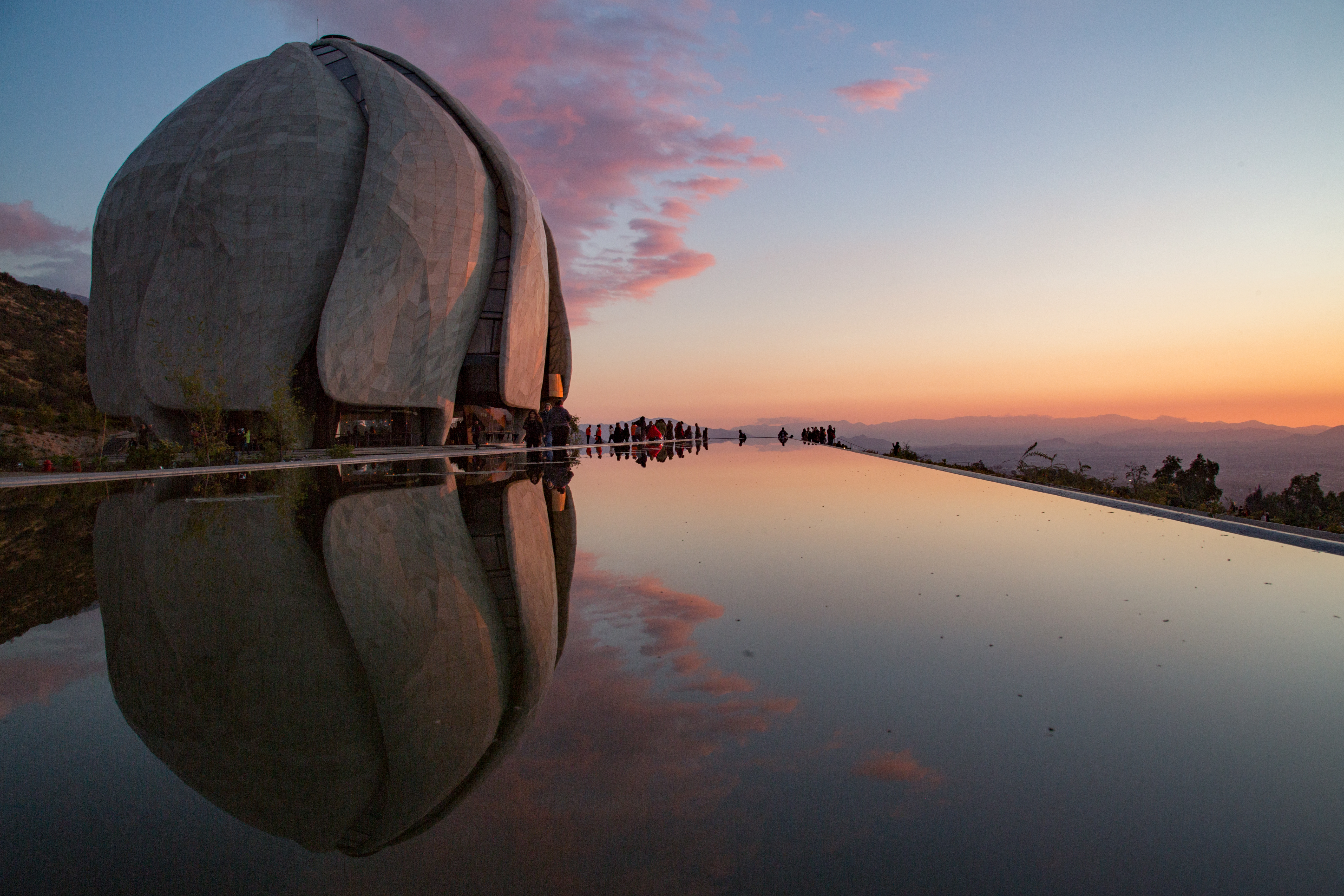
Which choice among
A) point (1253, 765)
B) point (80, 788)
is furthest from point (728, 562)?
point (80, 788)

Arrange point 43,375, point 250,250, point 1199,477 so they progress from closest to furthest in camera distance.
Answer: point 1199,477 → point 250,250 → point 43,375

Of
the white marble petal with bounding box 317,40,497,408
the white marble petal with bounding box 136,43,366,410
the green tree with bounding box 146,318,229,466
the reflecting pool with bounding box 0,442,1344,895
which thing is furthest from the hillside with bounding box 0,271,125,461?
the reflecting pool with bounding box 0,442,1344,895

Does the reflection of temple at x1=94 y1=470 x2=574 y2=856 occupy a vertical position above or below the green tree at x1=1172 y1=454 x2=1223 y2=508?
below

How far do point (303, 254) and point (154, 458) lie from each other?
523 inches

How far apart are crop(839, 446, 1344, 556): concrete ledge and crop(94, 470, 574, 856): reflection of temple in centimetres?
848

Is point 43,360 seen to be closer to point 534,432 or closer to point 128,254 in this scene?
point 128,254

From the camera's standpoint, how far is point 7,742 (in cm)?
314

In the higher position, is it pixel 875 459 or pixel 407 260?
pixel 407 260

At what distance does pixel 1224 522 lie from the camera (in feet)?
34.1

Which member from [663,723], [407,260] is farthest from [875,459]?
[663,723]

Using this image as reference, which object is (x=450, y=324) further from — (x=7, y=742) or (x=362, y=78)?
(x=7, y=742)

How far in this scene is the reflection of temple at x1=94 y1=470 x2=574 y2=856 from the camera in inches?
106

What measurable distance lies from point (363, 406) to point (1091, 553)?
108 ft

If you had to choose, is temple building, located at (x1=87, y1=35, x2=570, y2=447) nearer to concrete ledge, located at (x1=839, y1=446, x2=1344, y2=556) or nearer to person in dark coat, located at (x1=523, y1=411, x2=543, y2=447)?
person in dark coat, located at (x1=523, y1=411, x2=543, y2=447)
